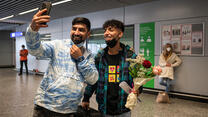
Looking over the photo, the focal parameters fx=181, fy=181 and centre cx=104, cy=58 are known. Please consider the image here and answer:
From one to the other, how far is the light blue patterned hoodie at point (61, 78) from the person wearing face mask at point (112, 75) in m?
0.45

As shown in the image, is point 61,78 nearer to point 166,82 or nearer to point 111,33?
point 111,33

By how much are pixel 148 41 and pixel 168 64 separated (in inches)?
51.3

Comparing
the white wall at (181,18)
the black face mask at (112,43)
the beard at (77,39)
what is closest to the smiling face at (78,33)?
the beard at (77,39)

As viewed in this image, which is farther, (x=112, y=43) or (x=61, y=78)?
(x=112, y=43)

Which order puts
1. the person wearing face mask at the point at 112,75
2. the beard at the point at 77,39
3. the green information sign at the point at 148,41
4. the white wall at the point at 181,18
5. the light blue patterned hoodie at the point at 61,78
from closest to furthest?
1. the light blue patterned hoodie at the point at 61,78
2. the beard at the point at 77,39
3. the person wearing face mask at the point at 112,75
4. the white wall at the point at 181,18
5. the green information sign at the point at 148,41

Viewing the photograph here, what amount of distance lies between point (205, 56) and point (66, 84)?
17.1 feet

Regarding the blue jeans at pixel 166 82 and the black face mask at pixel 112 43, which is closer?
the black face mask at pixel 112 43

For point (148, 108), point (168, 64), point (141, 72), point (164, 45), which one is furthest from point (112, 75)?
point (164, 45)

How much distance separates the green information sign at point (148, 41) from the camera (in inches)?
256

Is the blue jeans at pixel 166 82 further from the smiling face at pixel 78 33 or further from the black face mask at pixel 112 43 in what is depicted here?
the smiling face at pixel 78 33

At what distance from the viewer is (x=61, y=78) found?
1378mm

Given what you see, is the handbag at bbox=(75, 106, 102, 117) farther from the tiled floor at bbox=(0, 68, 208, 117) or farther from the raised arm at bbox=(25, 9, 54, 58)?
the tiled floor at bbox=(0, 68, 208, 117)

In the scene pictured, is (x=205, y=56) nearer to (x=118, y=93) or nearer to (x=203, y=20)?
(x=203, y=20)

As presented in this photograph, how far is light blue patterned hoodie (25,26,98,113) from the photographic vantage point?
1.35 meters
